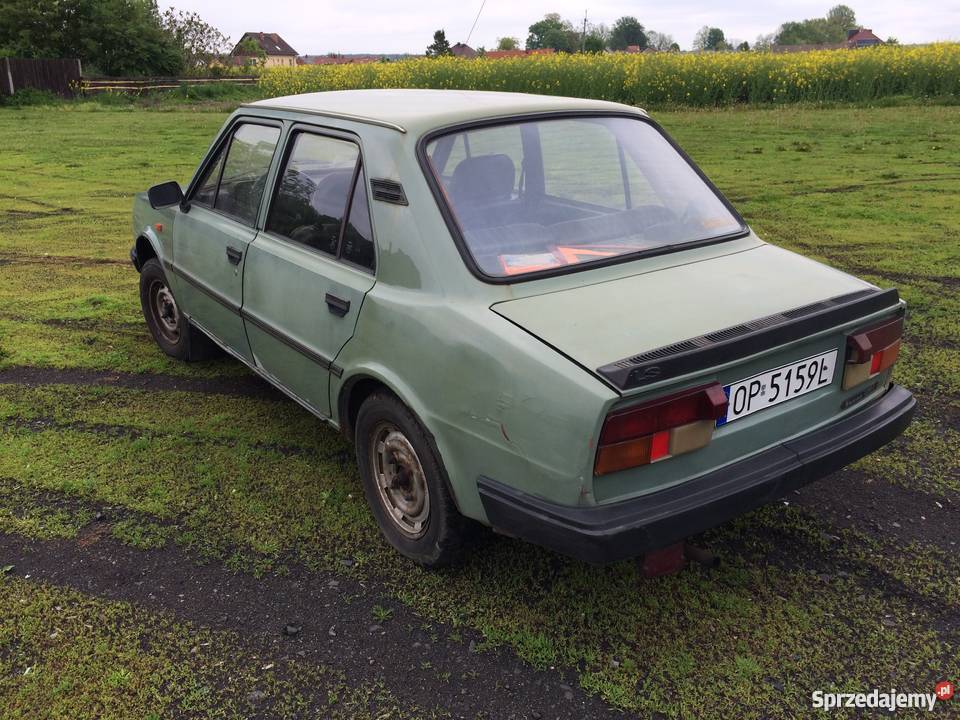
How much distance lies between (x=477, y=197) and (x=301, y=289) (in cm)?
91

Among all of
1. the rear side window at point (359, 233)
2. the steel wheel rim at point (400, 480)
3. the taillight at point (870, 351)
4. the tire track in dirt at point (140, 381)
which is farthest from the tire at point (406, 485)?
the tire track in dirt at point (140, 381)

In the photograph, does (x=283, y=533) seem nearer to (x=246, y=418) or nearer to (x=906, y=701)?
(x=246, y=418)

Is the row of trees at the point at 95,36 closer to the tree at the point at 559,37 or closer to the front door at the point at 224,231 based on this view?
the tree at the point at 559,37

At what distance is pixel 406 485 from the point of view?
3150mm

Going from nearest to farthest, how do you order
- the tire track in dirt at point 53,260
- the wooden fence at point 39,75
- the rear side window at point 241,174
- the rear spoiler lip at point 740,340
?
1. the rear spoiler lip at point 740,340
2. the rear side window at point 241,174
3. the tire track in dirt at point 53,260
4. the wooden fence at point 39,75

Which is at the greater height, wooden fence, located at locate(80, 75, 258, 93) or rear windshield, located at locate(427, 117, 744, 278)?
wooden fence, located at locate(80, 75, 258, 93)

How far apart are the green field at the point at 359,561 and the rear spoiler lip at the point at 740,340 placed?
39.8 inches

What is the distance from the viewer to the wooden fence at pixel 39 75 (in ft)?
105

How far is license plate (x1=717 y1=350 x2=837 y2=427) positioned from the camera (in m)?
2.58

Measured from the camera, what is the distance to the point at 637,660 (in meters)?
2.69

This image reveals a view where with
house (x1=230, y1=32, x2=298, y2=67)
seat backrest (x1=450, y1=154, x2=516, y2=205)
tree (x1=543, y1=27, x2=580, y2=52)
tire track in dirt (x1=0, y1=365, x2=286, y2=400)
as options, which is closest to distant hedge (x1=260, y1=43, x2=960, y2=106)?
tire track in dirt (x1=0, y1=365, x2=286, y2=400)

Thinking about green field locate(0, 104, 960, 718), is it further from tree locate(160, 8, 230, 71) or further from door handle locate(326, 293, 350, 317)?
tree locate(160, 8, 230, 71)

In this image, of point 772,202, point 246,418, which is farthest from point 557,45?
point 246,418

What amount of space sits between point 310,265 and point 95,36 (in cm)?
5065
